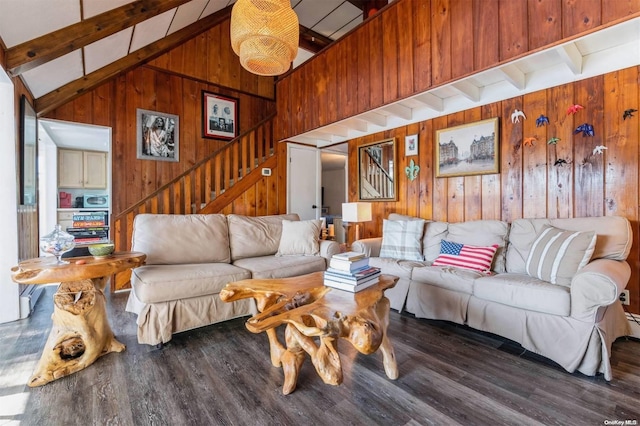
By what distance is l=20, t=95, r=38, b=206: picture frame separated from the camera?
2801mm

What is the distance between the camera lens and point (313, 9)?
4.96 meters

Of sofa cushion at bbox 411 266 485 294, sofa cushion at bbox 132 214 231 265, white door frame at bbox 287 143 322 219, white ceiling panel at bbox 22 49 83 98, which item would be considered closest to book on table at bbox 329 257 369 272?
sofa cushion at bbox 411 266 485 294

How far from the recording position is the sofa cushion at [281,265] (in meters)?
2.73

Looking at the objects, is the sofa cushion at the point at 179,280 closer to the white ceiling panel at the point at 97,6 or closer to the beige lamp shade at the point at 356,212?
the beige lamp shade at the point at 356,212

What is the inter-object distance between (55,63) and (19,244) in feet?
5.68

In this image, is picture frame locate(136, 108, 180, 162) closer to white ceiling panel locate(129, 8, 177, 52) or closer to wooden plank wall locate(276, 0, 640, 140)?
white ceiling panel locate(129, 8, 177, 52)

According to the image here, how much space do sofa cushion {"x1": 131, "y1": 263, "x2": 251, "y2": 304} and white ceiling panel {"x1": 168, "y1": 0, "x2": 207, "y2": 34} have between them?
3.10 metres

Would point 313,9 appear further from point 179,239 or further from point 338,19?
point 179,239

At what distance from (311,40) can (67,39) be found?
4.29 metres

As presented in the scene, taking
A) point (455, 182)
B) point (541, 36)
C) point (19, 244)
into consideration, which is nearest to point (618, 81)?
point (541, 36)

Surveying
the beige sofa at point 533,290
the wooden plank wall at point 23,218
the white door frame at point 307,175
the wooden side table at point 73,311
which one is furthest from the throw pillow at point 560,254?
the wooden plank wall at point 23,218

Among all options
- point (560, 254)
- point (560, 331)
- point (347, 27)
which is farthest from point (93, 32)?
point (347, 27)

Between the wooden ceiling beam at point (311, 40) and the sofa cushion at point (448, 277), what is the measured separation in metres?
4.77

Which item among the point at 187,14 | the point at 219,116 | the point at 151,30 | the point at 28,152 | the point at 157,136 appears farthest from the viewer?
the point at 219,116
